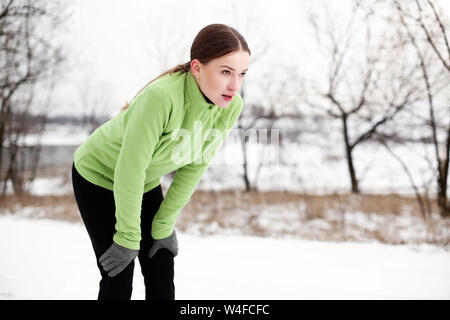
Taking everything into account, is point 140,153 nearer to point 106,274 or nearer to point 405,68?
point 106,274

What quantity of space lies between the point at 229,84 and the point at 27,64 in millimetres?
5345

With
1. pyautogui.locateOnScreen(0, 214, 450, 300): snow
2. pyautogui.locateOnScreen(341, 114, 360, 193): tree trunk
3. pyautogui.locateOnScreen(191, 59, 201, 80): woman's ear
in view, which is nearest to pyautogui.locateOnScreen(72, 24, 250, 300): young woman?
pyautogui.locateOnScreen(191, 59, 201, 80): woman's ear

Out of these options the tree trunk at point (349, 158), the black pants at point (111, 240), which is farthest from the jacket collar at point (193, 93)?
the tree trunk at point (349, 158)

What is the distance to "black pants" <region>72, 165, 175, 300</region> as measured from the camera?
1.06 meters

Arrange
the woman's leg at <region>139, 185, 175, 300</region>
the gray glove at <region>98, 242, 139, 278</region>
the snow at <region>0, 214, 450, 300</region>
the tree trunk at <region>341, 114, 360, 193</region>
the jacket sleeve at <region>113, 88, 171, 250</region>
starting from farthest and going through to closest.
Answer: the tree trunk at <region>341, 114, 360, 193</region>
the snow at <region>0, 214, 450, 300</region>
the woman's leg at <region>139, 185, 175, 300</region>
the gray glove at <region>98, 242, 139, 278</region>
the jacket sleeve at <region>113, 88, 171, 250</region>

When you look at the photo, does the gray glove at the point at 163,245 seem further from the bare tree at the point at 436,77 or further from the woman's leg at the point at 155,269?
the bare tree at the point at 436,77

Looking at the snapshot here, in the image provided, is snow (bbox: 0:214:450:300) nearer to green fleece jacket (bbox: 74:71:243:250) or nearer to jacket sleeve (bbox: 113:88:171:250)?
green fleece jacket (bbox: 74:71:243:250)

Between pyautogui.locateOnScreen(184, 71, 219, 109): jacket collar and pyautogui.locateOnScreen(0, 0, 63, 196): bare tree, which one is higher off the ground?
pyautogui.locateOnScreen(0, 0, 63, 196): bare tree

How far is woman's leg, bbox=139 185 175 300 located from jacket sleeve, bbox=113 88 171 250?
272 mm

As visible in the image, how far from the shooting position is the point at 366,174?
664 centimetres

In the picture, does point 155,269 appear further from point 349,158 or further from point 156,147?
point 349,158

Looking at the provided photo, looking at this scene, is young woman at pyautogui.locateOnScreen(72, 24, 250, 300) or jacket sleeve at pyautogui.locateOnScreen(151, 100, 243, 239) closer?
young woman at pyautogui.locateOnScreen(72, 24, 250, 300)

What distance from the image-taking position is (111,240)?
1.08 m
